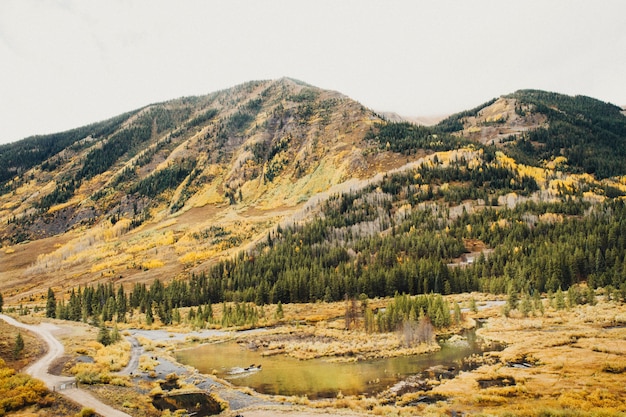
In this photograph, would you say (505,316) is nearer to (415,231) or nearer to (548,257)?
(548,257)

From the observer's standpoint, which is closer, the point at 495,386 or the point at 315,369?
the point at 495,386

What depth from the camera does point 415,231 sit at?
548 ft

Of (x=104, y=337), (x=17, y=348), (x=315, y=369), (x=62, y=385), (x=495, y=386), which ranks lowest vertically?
(x=315, y=369)

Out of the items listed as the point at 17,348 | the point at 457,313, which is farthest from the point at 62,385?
the point at 457,313

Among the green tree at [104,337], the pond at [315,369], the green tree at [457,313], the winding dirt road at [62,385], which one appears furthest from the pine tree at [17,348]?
the green tree at [457,313]

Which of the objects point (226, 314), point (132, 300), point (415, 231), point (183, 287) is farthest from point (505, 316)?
point (132, 300)

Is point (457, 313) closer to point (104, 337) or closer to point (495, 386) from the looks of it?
point (495, 386)

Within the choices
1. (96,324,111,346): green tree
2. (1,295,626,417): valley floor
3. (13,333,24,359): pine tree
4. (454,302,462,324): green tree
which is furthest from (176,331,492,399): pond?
(13,333,24,359): pine tree

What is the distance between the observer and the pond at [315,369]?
45.7 m

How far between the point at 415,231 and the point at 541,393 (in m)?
130

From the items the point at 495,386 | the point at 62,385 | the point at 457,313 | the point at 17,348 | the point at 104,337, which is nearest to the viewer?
the point at 62,385

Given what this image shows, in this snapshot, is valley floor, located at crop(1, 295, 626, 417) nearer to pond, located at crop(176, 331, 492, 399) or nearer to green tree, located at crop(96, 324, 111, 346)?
green tree, located at crop(96, 324, 111, 346)

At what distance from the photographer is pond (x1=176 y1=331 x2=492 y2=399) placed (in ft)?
150

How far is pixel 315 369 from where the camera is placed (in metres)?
55.2
